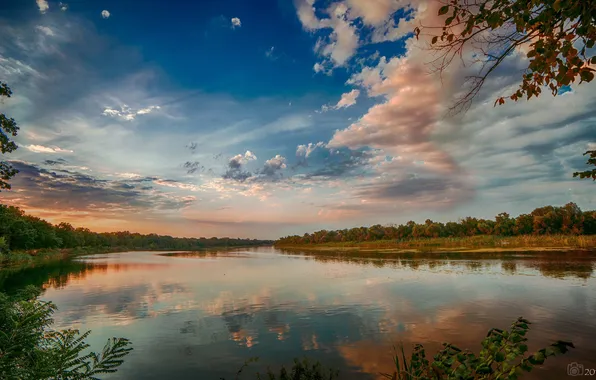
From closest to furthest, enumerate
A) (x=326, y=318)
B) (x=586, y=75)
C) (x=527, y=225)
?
(x=586, y=75)
(x=326, y=318)
(x=527, y=225)

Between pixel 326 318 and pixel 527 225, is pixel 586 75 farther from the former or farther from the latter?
pixel 527 225

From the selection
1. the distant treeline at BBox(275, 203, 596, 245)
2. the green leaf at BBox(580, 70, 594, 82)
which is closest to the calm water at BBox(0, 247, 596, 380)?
the green leaf at BBox(580, 70, 594, 82)

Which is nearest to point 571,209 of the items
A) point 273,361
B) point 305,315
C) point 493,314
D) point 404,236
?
point 404,236

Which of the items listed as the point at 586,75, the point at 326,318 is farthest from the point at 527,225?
the point at 586,75

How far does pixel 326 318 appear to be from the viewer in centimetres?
1661

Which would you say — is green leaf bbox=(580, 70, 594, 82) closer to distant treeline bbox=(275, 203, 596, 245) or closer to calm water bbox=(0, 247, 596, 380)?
calm water bbox=(0, 247, 596, 380)

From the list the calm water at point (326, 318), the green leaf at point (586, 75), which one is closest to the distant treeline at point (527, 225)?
the calm water at point (326, 318)

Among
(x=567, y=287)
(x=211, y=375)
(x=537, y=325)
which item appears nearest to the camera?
(x=211, y=375)

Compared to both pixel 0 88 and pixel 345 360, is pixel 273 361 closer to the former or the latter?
pixel 345 360

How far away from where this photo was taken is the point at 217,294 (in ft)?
81.4

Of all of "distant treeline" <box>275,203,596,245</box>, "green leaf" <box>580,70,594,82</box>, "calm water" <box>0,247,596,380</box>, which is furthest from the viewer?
"distant treeline" <box>275,203,596,245</box>

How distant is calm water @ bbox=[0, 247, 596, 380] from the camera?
1131 centimetres

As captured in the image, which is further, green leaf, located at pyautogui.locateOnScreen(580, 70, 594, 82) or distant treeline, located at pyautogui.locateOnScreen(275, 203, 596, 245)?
distant treeline, located at pyautogui.locateOnScreen(275, 203, 596, 245)

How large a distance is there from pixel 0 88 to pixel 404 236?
5643 inches
